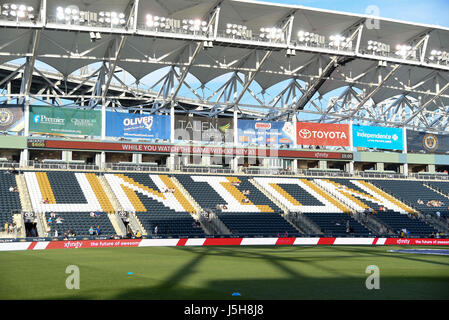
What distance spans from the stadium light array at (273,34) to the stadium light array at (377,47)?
10424mm

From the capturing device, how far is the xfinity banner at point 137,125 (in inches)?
2202

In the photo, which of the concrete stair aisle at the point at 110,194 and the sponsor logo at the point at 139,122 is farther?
the sponsor logo at the point at 139,122

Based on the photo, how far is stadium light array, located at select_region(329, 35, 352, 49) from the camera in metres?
52.7

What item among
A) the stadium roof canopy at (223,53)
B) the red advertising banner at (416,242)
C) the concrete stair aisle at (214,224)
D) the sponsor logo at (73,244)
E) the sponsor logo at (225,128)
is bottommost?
the red advertising banner at (416,242)

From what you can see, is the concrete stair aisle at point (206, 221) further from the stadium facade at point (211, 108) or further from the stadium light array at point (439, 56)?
the stadium light array at point (439, 56)

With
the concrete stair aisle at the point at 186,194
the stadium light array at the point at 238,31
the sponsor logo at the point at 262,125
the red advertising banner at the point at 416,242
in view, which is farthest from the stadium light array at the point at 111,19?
the red advertising banner at the point at 416,242

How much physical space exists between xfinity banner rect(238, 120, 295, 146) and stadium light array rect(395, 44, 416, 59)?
15538mm

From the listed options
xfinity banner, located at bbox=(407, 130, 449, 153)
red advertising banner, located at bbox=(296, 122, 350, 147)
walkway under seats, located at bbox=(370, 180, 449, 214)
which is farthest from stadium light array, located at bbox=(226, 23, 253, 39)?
xfinity banner, located at bbox=(407, 130, 449, 153)

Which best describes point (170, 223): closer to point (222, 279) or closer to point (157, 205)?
point (157, 205)

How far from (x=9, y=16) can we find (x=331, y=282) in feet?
134

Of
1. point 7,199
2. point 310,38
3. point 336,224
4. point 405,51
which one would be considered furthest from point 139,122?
point 405,51
